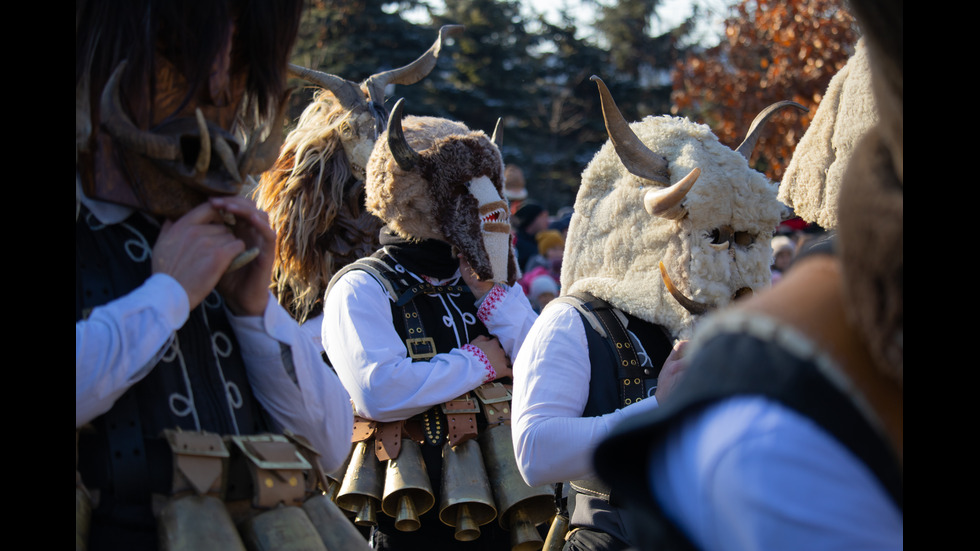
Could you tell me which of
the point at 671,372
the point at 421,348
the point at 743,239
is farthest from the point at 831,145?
the point at 421,348

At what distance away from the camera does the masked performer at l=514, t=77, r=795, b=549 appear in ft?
8.55

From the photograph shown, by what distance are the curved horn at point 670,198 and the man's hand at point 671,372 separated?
1.52ft

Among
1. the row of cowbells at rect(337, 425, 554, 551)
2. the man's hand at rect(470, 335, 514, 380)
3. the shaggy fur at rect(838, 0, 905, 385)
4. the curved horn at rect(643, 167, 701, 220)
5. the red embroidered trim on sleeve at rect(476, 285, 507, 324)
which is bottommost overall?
the row of cowbells at rect(337, 425, 554, 551)

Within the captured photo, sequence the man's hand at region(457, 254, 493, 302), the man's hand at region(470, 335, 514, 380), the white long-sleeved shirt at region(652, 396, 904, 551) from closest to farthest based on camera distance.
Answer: the white long-sleeved shirt at region(652, 396, 904, 551) → the man's hand at region(470, 335, 514, 380) → the man's hand at region(457, 254, 493, 302)

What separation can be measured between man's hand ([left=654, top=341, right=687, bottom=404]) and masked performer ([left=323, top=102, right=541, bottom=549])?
91cm

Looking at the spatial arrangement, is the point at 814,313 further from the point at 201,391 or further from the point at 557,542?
the point at 557,542

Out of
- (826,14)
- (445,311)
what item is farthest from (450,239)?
(826,14)

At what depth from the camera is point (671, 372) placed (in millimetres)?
2545

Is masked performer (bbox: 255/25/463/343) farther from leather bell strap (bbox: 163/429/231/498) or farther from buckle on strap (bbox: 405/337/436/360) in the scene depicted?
leather bell strap (bbox: 163/429/231/498)

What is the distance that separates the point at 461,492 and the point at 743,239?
1.28 metres

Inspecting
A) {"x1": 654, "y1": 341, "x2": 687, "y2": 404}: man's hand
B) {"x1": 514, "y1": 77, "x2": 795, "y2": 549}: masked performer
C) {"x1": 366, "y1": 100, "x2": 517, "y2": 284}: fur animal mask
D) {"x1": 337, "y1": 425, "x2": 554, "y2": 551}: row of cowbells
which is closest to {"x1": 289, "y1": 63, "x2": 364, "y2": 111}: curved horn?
{"x1": 366, "y1": 100, "x2": 517, "y2": 284}: fur animal mask

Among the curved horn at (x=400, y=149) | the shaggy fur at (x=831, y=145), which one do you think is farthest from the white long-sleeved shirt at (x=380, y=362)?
the shaggy fur at (x=831, y=145)

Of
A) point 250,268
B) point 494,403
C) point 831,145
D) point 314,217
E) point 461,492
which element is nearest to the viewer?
point 250,268

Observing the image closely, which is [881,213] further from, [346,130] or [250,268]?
[346,130]
